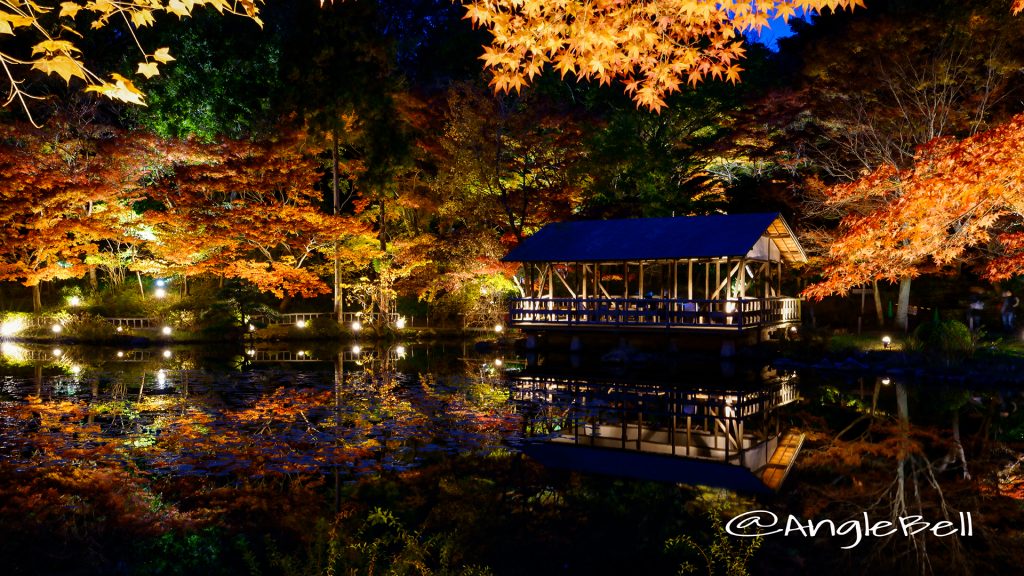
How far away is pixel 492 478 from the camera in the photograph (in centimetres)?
879

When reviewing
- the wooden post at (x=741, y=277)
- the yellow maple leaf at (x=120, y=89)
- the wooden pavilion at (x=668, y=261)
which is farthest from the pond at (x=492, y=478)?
the wooden pavilion at (x=668, y=261)

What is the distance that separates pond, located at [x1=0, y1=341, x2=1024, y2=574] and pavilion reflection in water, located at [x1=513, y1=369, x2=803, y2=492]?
2.6 inches

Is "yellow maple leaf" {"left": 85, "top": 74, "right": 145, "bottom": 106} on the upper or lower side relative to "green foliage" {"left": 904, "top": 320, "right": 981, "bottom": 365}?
upper

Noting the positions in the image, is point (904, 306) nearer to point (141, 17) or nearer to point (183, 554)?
point (183, 554)

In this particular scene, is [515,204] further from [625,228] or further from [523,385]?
[523,385]

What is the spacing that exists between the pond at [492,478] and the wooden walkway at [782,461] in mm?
81

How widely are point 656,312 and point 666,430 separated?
434 inches

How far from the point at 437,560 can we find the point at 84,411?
9516mm

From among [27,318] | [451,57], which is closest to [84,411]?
[27,318]

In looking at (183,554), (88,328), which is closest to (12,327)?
(88,328)

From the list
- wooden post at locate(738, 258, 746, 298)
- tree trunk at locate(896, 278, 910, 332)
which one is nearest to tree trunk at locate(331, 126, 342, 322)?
wooden post at locate(738, 258, 746, 298)

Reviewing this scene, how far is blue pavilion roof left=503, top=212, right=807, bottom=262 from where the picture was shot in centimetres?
2214

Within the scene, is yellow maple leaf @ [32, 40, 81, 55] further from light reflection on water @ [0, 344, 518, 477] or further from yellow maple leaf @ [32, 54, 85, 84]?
light reflection on water @ [0, 344, 518, 477]

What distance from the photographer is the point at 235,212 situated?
28.2 metres
